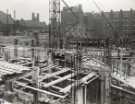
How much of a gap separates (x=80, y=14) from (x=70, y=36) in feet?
8.38

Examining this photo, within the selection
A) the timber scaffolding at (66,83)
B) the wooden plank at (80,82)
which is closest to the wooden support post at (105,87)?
the timber scaffolding at (66,83)

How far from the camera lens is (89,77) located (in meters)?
3.82

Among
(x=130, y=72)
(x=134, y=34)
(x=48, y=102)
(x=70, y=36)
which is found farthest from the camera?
(x=134, y=34)

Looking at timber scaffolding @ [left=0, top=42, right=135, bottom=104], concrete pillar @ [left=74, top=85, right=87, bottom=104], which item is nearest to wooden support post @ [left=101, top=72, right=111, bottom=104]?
timber scaffolding @ [left=0, top=42, right=135, bottom=104]

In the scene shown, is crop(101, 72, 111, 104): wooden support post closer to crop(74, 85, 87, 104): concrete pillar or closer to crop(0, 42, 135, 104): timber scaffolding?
crop(0, 42, 135, 104): timber scaffolding

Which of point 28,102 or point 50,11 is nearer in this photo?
point 28,102

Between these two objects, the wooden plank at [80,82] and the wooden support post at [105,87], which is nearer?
the wooden plank at [80,82]

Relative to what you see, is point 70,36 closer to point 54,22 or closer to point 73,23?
point 73,23

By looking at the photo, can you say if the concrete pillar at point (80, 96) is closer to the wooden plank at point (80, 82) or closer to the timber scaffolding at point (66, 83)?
the timber scaffolding at point (66, 83)

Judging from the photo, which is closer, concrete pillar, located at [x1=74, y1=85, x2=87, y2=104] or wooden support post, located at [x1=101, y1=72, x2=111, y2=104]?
concrete pillar, located at [x1=74, y1=85, x2=87, y2=104]

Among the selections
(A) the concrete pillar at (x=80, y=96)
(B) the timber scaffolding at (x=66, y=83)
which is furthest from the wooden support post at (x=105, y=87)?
(A) the concrete pillar at (x=80, y=96)

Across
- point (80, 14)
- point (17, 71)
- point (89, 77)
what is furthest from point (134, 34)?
point (17, 71)

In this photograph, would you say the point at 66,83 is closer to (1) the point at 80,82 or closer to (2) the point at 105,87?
(1) the point at 80,82

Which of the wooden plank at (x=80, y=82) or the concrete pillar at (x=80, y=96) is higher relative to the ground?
the wooden plank at (x=80, y=82)
